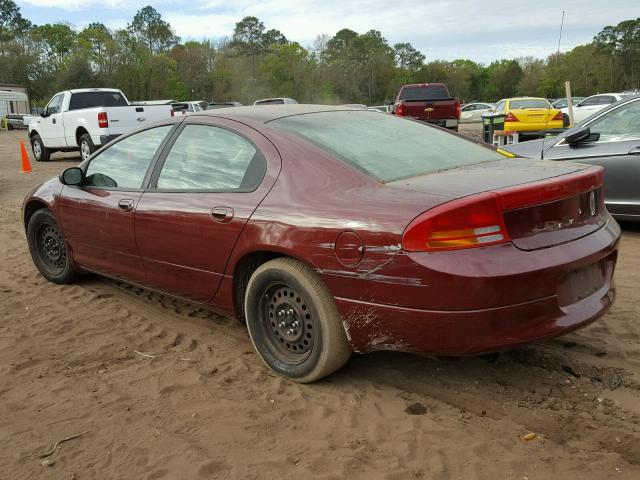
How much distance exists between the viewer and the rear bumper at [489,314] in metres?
2.66

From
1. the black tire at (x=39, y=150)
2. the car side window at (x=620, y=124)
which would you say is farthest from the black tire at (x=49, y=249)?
the black tire at (x=39, y=150)

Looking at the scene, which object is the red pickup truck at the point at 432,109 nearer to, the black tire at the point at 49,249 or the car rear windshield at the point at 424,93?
the car rear windshield at the point at 424,93

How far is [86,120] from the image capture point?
14086 mm

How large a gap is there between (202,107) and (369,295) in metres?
26.6

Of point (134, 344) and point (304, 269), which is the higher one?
point (304, 269)

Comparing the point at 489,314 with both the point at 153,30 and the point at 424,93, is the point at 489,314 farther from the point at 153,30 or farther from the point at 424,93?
the point at 153,30

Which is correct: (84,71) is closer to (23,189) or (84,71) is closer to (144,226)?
(23,189)

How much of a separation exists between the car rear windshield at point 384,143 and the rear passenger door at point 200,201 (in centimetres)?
30

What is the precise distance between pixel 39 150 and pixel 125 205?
1459cm

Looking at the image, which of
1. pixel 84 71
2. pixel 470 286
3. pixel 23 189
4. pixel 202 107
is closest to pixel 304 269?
pixel 470 286

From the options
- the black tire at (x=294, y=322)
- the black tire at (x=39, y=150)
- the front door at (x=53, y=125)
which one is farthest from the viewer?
the black tire at (x=39, y=150)

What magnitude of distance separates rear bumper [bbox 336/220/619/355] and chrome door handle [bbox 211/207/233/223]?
2.81 feet

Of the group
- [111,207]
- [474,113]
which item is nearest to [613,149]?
[111,207]

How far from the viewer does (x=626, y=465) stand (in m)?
2.48
